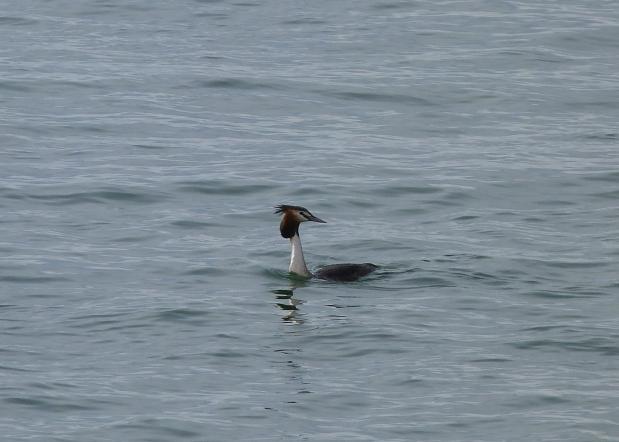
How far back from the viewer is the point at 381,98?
89.1 feet

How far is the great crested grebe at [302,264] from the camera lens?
58.3 ft

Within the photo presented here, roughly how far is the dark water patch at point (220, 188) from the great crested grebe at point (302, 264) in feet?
12.3

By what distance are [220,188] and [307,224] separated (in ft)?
5.35

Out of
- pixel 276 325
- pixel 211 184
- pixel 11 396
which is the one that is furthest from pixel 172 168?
pixel 11 396

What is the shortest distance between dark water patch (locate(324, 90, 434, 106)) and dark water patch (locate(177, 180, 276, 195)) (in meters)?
5.13

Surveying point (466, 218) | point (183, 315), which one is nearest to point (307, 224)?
point (466, 218)

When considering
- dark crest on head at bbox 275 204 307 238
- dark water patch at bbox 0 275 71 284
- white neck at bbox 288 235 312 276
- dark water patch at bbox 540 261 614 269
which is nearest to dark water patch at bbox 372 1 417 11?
dark crest on head at bbox 275 204 307 238

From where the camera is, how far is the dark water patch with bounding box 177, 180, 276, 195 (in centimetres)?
2212

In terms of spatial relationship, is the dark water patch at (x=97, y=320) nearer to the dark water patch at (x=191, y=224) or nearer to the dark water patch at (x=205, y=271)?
the dark water patch at (x=205, y=271)

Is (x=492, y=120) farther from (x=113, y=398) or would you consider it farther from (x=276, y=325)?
(x=113, y=398)

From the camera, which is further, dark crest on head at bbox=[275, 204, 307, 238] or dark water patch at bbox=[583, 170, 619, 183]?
dark water patch at bbox=[583, 170, 619, 183]

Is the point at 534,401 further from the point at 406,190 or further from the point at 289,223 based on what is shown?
the point at 406,190

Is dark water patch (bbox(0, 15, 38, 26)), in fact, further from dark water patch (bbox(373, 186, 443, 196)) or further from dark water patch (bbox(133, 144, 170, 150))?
dark water patch (bbox(373, 186, 443, 196))

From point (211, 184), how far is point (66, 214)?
247 centimetres
